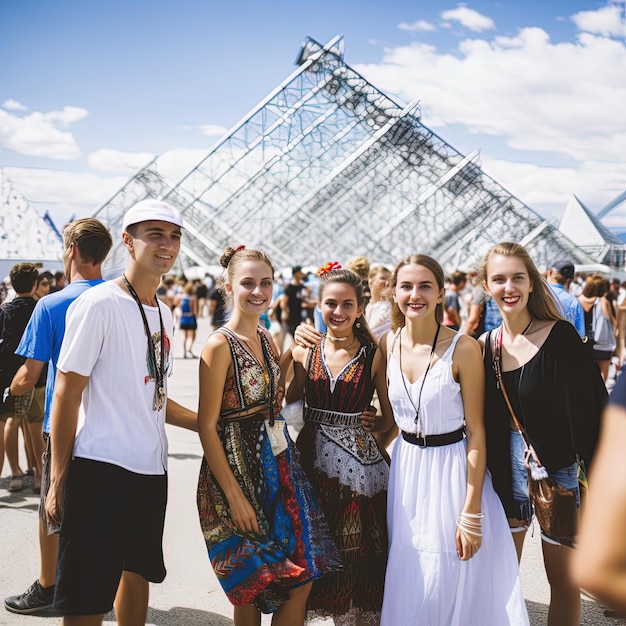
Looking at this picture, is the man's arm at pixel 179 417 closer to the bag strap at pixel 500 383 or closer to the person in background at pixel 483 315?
the bag strap at pixel 500 383

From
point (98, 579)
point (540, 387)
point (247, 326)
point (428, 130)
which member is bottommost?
point (98, 579)

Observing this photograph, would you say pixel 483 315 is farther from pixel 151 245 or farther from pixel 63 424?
pixel 63 424

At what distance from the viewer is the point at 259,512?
8.64 feet

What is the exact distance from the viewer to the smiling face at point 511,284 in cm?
294

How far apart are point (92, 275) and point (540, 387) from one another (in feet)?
7.72

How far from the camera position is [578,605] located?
286 cm

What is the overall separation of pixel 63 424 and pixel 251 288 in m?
0.97

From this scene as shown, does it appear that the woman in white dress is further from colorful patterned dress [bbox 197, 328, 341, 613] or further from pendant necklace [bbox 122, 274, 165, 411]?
pendant necklace [bbox 122, 274, 165, 411]

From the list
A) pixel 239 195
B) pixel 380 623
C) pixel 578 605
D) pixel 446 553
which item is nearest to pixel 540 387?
pixel 446 553

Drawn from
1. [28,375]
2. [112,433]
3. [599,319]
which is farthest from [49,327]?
[599,319]

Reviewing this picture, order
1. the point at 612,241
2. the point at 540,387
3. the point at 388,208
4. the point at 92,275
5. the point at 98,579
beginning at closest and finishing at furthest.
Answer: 1. the point at 98,579
2. the point at 540,387
3. the point at 92,275
4. the point at 388,208
5. the point at 612,241

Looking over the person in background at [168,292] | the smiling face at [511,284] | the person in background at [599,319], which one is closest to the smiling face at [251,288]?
the smiling face at [511,284]

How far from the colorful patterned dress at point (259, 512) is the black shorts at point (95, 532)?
330 mm

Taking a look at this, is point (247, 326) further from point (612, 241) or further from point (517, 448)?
point (612, 241)
